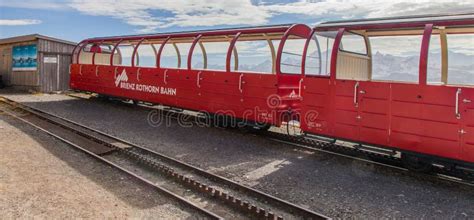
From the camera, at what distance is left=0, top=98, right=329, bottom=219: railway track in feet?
18.1

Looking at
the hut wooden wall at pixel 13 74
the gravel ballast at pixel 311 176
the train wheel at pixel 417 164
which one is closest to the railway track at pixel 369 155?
the train wheel at pixel 417 164

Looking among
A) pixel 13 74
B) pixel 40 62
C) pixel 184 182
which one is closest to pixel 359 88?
pixel 184 182

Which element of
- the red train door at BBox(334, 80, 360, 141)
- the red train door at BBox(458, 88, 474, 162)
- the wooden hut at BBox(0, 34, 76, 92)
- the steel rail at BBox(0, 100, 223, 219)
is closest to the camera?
the steel rail at BBox(0, 100, 223, 219)

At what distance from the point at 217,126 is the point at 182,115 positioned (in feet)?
9.73

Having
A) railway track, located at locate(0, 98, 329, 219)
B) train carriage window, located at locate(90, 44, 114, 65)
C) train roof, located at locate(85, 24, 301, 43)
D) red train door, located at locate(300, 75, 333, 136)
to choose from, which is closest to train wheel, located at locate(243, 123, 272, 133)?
red train door, located at locate(300, 75, 333, 136)

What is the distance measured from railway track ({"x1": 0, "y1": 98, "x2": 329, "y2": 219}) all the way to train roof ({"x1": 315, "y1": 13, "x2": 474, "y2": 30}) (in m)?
4.36

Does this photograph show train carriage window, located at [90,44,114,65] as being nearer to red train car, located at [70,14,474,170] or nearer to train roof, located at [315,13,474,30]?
red train car, located at [70,14,474,170]

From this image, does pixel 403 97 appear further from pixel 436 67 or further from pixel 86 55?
pixel 86 55

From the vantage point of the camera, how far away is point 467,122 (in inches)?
246

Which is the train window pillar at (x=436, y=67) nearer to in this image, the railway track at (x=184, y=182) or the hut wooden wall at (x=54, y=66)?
the railway track at (x=184, y=182)

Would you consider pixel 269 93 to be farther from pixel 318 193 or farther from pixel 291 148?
pixel 318 193

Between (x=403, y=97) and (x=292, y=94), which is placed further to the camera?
(x=292, y=94)

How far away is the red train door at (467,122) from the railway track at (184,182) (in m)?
3.10

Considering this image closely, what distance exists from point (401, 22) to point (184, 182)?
544 centimetres
